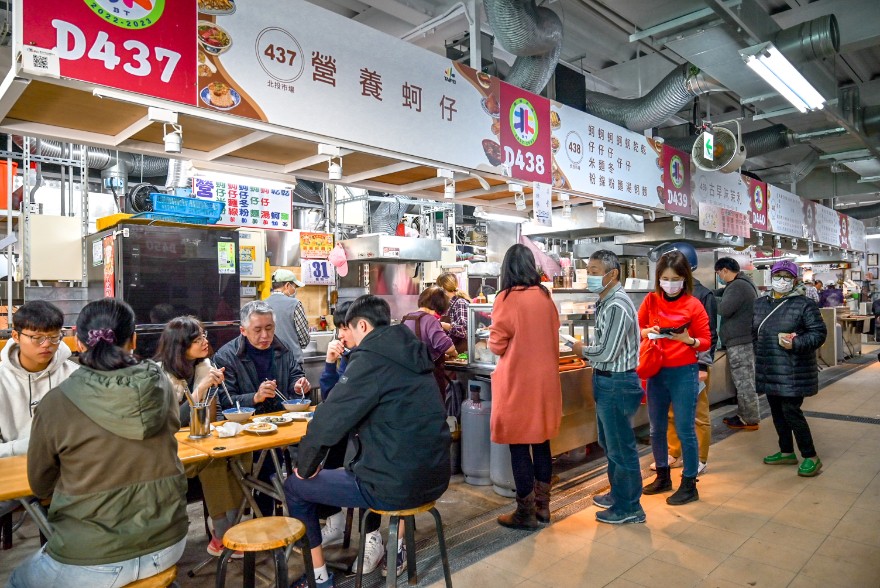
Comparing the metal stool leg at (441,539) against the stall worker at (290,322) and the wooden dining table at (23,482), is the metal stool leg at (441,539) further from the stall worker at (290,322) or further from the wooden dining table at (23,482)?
the stall worker at (290,322)

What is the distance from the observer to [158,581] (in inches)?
83.5

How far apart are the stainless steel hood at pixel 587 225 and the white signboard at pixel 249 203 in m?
3.11

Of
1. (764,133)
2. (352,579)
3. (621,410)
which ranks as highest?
(764,133)

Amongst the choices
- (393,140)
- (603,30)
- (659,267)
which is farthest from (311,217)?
(659,267)

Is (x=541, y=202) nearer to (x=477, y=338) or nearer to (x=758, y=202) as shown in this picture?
(x=477, y=338)

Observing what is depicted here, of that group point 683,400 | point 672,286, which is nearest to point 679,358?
point 683,400

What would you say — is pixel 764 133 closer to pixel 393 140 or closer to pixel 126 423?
pixel 393 140

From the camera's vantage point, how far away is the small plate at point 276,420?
335 cm

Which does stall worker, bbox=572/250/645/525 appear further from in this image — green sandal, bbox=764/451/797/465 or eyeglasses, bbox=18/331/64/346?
eyeglasses, bbox=18/331/64/346

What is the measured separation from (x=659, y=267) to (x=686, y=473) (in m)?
1.51

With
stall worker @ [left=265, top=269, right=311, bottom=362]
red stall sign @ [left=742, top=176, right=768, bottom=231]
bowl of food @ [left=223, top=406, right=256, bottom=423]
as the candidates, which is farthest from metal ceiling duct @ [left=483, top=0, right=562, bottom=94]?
red stall sign @ [left=742, top=176, right=768, bottom=231]

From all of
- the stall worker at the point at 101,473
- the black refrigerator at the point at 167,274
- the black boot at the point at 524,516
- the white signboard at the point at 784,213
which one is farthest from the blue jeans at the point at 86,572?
the white signboard at the point at 784,213

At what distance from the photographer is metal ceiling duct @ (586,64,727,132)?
6.24m

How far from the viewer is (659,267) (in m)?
4.30
